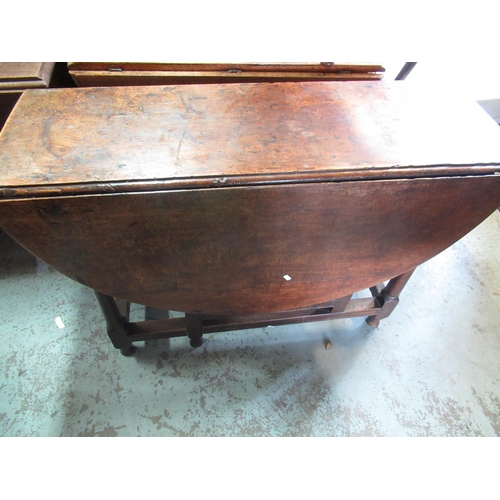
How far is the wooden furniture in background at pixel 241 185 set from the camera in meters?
0.79

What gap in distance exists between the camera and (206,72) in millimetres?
1355

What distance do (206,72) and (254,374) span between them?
4.33 ft

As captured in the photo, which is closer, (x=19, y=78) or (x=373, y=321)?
(x=19, y=78)

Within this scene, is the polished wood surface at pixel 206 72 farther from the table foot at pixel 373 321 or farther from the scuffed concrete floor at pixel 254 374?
the table foot at pixel 373 321

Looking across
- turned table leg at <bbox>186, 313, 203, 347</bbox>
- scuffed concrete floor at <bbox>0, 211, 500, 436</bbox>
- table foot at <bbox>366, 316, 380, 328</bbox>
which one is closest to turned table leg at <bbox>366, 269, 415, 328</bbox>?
table foot at <bbox>366, 316, 380, 328</bbox>

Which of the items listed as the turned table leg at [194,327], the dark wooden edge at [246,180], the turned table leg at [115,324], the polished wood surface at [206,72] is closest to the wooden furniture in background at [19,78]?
the polished wood surface at [206,72]

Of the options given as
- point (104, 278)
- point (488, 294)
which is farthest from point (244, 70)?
point (488, 294)

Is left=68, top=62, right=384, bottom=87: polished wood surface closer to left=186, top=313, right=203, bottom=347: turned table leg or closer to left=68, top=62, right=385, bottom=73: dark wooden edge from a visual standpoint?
left=68, top=62, right=385, bottom=73: dark wooden edge

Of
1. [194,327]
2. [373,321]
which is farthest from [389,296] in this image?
[194,327]

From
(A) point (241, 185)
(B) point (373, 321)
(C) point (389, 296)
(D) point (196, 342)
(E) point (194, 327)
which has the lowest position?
(D) point (196, 342)

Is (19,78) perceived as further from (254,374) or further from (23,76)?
(254,374)

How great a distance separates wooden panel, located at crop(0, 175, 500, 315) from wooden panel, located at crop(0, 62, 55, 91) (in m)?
0.75

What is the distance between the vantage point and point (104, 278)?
0.93m

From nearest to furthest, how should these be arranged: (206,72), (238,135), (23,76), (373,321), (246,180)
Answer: (246,180), (238,135), (23,76), (206,72), (373,321)
